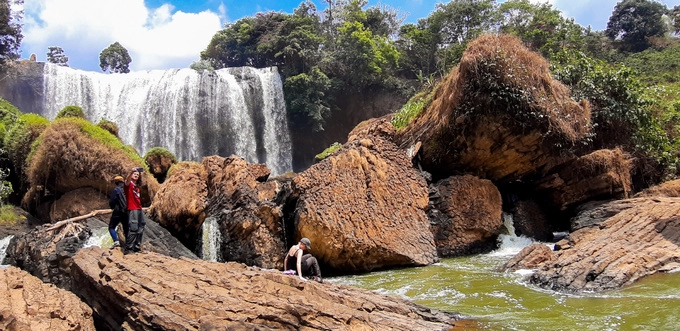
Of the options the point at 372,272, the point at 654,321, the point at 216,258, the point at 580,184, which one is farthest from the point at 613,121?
the point at 216,258

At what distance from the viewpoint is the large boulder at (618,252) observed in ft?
24.4

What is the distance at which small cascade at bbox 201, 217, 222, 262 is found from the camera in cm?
1116

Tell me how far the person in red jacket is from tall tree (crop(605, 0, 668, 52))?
1540 inches

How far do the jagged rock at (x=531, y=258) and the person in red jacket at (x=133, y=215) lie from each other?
268 inches

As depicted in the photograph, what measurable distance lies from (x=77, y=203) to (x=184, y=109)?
37.4 feet

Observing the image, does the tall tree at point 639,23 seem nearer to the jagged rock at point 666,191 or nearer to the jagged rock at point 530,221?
the jagged rock at point 666,191

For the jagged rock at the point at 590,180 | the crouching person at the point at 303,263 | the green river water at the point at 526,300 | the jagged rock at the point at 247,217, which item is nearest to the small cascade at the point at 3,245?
the jagged rock at the point at 247,217

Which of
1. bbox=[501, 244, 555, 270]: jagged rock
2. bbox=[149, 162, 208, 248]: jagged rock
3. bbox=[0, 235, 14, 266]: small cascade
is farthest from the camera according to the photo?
bbox=[0, 235, 14, 266]: small cascade

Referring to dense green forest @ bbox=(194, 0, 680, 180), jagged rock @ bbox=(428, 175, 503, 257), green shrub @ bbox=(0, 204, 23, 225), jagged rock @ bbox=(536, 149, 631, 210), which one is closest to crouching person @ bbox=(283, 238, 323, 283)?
jagged rock @ bbox=(428, 175, 503, 257)

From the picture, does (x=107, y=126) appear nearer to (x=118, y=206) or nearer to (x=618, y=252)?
(x=118, y=206)

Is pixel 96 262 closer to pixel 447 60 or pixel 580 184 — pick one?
pixel 580 184

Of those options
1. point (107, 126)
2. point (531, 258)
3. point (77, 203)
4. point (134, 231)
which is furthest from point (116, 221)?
point (107, 126)

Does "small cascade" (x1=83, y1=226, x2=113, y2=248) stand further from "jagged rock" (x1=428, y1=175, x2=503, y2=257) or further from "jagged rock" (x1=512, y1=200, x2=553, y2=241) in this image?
"jagged rock" (x1=512, y1=200, x2=553, y2=241)

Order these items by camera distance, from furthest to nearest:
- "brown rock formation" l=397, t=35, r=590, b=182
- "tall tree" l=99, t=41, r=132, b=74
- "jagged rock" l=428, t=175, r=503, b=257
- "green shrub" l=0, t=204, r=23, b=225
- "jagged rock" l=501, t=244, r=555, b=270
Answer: "tall tree" l=99, t=41, r=132, b=74 < "green shrub" l=0, t=204, r=23, b=225 < "jagged rock" l=428, t=175, r=503, b=257 < "brown rock formation" l=397, t=35, r=590, b=182 < "jagged rock" l=501, t=244, r=555, b=270
